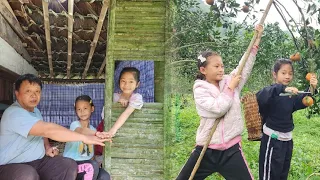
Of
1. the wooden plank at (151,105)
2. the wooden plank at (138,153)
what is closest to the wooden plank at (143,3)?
the wooden plank at (151,105)

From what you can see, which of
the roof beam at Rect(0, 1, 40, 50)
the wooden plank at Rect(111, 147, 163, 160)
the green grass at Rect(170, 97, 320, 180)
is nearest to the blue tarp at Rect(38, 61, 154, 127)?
the green grass at Rect(170, 97, 320, 180)

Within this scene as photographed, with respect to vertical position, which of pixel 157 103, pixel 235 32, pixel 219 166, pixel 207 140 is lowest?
pixel 219 166

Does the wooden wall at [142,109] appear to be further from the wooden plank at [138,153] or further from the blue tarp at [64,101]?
the blue tarp at [64,101]

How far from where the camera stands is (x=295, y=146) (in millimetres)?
8703

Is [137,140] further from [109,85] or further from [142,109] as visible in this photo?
[109,85]

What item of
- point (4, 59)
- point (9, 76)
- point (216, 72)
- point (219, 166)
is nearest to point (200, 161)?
point (219, 166)

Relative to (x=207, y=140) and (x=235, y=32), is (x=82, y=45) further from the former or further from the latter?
(x=235, y=32)

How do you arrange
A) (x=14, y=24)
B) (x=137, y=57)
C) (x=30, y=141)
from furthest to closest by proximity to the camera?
(x=14, y=24)
(x=137, y=57)
(x=30, y=141)

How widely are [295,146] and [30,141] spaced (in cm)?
683

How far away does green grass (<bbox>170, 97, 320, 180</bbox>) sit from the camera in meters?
6.09

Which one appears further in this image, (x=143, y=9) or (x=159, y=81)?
(x=159, y=81)

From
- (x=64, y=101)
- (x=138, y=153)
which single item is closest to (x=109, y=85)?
(x=138, y=153)

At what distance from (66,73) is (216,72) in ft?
12.5

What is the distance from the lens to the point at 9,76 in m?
4.66
